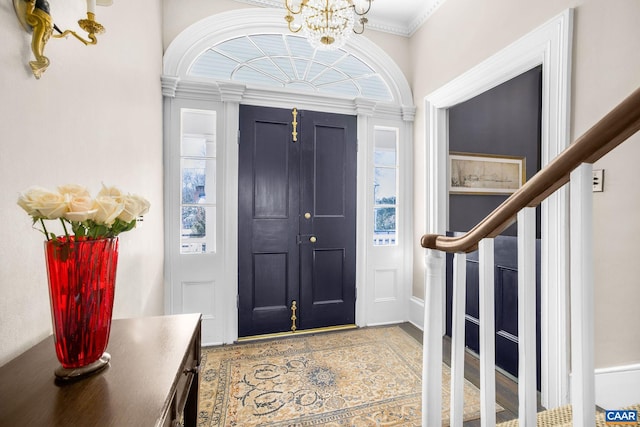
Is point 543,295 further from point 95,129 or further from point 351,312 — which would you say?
point 95,129

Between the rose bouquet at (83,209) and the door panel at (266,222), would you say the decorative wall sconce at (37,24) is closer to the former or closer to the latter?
the rose bouquet at (83,209)

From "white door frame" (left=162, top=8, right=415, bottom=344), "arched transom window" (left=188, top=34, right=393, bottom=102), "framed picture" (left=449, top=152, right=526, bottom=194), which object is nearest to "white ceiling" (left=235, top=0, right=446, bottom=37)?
"white door frame" (left=162, top=8, right=415, bottom=344)

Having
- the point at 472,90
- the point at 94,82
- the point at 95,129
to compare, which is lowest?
the point at 95,129

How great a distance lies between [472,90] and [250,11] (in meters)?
2.18

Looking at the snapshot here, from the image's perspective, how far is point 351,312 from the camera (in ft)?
10.3

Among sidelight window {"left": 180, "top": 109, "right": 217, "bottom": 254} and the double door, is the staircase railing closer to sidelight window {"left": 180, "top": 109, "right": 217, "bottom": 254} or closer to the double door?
the double door

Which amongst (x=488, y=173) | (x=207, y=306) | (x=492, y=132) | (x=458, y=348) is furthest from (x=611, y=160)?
(x=207, y=306)

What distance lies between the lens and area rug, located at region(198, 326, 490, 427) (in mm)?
1791

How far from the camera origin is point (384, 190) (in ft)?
10.7

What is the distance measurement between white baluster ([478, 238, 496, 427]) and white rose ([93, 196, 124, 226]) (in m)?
1.04

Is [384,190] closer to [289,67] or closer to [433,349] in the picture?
[289,67]

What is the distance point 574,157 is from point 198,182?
2731 mm

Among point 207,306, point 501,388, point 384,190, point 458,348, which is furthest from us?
point 384,190

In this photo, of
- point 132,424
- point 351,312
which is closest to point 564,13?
point 132,424
